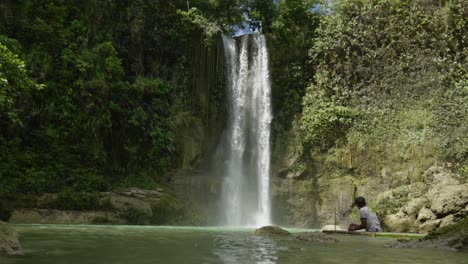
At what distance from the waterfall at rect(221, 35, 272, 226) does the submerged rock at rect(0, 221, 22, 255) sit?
46.7ft

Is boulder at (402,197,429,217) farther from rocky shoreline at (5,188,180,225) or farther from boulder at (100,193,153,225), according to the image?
boulder at (100,193,153,225)

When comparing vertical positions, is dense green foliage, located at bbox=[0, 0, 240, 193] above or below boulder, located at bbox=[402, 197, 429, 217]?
above

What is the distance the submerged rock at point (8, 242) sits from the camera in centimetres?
480

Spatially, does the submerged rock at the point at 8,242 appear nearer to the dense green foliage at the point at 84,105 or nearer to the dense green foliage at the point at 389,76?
the dense green foliage at the point at 84,105

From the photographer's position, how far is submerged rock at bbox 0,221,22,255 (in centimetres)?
480

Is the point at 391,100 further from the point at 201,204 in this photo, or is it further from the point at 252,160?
the point at 201,204

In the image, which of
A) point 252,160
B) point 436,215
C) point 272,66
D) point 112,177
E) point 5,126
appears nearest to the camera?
point 436,215

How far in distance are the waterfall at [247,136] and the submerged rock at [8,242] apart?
560 inches

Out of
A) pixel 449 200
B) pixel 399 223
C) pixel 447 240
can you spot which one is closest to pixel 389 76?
pixel 399 223

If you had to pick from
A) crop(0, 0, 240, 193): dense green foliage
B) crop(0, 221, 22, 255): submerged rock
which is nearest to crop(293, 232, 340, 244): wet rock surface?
crop(0, 221, 22, 255): submerged rock

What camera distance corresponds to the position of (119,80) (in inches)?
763

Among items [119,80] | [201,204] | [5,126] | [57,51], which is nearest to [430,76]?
[201,204]

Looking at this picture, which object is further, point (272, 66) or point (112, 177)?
point (272, 66)

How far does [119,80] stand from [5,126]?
15.8ft
